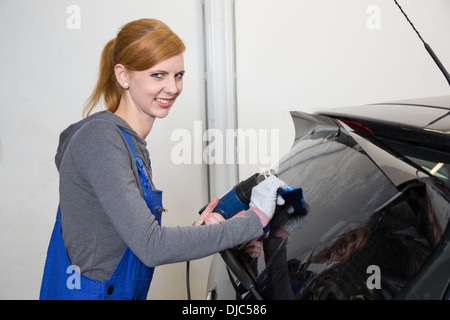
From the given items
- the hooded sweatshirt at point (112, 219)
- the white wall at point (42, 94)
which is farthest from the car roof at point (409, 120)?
the white wall at point (42, 94)

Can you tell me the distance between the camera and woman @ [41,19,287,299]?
3.53 ft

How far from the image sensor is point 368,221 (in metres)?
0.84

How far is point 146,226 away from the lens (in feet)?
3.48

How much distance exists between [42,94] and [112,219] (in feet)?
6.53

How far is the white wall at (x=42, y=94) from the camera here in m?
2.74

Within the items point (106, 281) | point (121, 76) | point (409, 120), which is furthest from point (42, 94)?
point (409, 120)

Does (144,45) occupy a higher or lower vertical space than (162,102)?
higher

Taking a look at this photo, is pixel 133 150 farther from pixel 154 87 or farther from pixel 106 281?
pixel 106 281

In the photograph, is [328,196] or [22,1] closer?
[328,196]

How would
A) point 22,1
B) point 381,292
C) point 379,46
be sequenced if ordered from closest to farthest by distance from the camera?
point 381,292, point 22,1, point 379,46

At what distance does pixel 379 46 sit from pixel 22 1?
2147 mm
